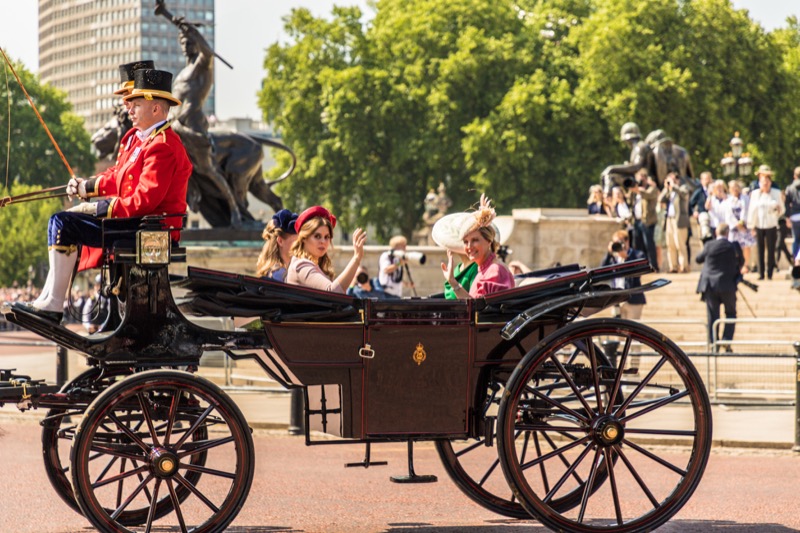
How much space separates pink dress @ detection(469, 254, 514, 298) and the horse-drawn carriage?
1.72 feet

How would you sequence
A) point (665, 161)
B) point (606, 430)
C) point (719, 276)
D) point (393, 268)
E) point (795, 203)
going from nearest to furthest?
point (606, 430) → point (719, 276) → point (393, 268) → point (795, 203) → point (665, 161)

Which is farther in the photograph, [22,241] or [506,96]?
[22,241]

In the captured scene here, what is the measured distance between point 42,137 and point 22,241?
6279 millimetres

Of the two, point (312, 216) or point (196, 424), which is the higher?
point (312, 216)

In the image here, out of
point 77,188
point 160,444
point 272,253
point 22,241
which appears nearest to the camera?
point 160,444

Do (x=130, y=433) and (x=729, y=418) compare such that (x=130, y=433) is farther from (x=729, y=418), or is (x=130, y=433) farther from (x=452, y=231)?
(x=729, y=418)

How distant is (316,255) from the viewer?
7629 millimetres

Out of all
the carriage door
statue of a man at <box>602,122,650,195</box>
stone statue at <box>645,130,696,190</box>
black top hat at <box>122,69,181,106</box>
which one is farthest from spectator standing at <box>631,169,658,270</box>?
black top hat at <box>122,69,181,106</box>

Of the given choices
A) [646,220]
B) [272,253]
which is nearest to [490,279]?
[272,253]

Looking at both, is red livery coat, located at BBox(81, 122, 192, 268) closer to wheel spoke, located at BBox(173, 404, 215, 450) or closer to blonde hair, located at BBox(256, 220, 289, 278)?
wheel spoke, located at BBox(173, 404, 215, 450)

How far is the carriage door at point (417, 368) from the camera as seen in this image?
6848mm

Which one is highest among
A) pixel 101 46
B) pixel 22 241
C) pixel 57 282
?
pixel 101 46

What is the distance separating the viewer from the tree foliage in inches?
1965

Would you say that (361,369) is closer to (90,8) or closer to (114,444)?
(114,444)
